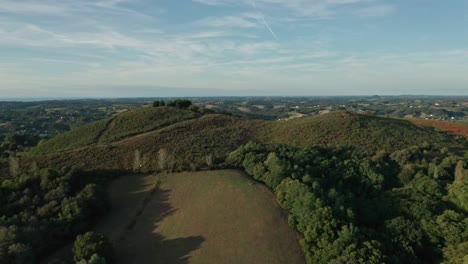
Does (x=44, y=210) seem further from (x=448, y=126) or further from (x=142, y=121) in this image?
(x=448, y=126)

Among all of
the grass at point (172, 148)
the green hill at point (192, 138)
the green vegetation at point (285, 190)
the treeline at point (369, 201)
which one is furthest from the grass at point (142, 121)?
the treeline at point (369, 201)

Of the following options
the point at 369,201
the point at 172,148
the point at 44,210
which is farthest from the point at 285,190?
the point at 44,210

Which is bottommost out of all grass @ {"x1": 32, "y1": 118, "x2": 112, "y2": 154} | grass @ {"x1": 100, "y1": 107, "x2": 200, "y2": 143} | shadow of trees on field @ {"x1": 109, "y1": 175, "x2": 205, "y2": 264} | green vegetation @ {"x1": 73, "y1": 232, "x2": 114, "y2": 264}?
shadow of trees on field @ {"x1": 109, "y1": 175, "x2": 205, "y2": 264}

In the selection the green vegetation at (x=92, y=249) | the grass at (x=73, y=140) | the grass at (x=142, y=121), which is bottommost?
the green vegetation at (x=92, y=249)

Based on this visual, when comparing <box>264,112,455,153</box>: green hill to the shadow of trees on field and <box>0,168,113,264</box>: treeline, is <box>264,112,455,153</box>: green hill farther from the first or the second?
<box>0,168,113,264</box>: treeline

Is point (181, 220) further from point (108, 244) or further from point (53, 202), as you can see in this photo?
point (53, 202)

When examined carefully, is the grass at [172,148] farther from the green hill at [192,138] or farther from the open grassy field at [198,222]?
the open grassy field at [198,222]

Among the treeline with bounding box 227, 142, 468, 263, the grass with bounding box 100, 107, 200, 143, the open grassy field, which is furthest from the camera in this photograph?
the grass with bounding box 100, 107, 200, 143

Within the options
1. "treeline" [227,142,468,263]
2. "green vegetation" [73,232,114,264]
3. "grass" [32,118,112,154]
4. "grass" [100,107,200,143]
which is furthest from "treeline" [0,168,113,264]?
"grass" [100,107,200,143]
